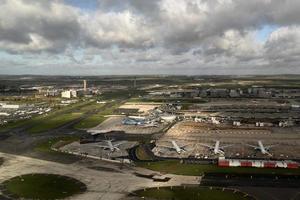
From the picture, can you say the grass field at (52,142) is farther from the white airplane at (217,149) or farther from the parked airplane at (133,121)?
the white airplane at (217,149)

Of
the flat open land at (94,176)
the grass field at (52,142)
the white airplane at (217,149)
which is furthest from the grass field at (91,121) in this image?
the white airplane at (217,149)

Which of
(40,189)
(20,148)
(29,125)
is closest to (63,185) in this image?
(40,189)

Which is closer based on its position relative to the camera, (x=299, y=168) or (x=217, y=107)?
(x=299, y=168)

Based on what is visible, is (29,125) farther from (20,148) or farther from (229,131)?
(229,131)

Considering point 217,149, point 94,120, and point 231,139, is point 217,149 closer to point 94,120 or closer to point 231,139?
point 231,139

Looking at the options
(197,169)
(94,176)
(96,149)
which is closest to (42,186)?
(94,176)

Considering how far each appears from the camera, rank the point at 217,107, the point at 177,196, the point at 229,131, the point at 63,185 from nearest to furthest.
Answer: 1. the point at 177,196
2. the point at 63,185
3. the point at 229,131
4. the point at 217,107
